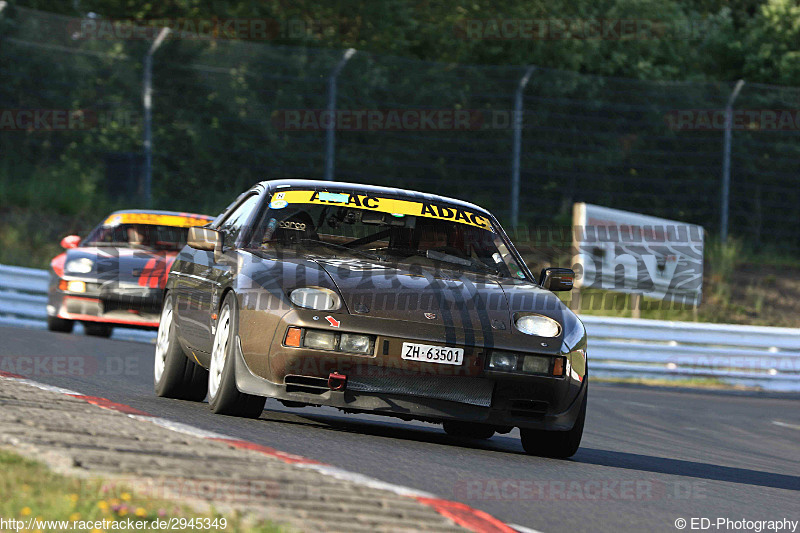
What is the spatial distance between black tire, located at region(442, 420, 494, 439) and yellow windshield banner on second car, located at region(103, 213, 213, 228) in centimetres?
766

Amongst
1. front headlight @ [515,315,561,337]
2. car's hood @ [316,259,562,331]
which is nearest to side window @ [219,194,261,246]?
car's hood @ [316,259,562,331]

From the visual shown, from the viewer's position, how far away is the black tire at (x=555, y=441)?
7.50m

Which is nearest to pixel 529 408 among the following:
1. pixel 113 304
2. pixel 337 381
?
pixel 337 381

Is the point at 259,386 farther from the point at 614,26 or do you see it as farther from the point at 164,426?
the point at 614,26

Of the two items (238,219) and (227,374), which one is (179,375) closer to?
(238,219)

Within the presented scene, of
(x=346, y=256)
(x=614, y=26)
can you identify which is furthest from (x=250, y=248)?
(x=614, y=26)

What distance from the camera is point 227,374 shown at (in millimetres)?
7344

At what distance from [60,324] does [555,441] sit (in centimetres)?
966

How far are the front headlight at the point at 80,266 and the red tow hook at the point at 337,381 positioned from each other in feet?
28.6

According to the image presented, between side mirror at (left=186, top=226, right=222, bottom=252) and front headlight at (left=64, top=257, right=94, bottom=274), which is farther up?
side mirror at (left=186, top=226, right=222, bottom=252)

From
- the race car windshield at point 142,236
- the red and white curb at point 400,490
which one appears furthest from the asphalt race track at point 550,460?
the race car windshield at point 142,236

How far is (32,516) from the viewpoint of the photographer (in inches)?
165

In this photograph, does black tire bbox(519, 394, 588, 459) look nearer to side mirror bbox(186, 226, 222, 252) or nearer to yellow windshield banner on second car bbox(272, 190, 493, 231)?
yellow windshield banner on second car bbox(272, 190, 493, 231)

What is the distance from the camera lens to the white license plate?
6.92 m
